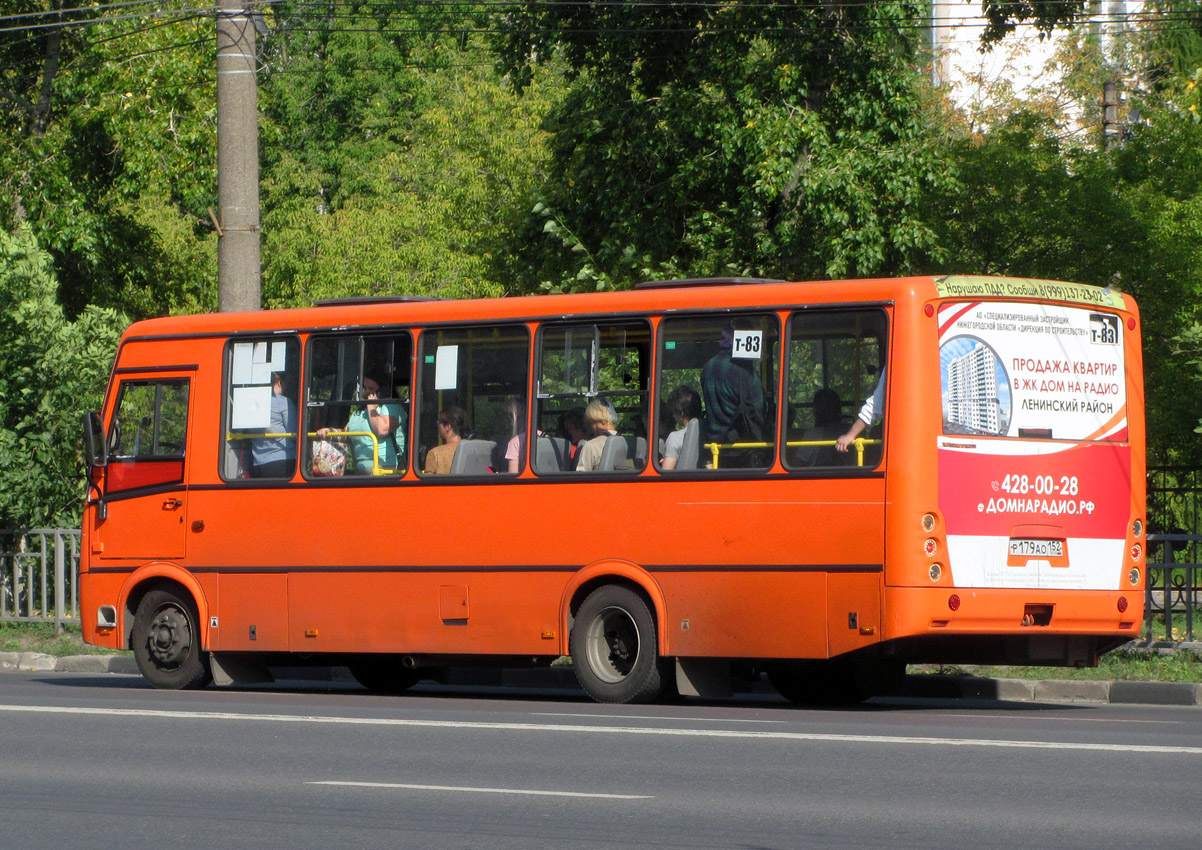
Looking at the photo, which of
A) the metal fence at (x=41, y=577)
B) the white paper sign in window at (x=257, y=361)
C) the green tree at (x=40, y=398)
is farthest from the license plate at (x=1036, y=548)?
the green tree at (x=40, y=398)

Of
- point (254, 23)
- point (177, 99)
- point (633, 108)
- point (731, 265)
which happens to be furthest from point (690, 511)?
point (177, 99)

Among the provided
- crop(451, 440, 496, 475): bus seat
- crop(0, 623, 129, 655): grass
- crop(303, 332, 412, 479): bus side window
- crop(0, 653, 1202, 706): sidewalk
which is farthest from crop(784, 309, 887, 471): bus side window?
crop(0, 623, 129, 655): grass

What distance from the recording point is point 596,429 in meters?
13.2

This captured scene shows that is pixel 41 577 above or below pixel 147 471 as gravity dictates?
below

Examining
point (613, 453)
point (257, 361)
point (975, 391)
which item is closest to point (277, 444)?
point (257, 361)

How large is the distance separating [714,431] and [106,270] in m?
21.6

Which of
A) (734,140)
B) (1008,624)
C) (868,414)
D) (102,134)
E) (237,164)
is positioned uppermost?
(102,134)

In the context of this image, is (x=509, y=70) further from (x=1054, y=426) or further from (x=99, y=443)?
(x=1054, y=426)

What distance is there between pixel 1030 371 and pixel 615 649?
3.36 m

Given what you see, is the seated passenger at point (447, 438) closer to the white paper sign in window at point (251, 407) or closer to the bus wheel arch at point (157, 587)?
the white paper sign in window at point (251, 407)

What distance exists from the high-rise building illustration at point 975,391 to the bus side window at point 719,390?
1.16 m

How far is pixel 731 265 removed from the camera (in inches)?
901

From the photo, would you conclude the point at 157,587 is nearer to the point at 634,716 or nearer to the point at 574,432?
the point at 574,432

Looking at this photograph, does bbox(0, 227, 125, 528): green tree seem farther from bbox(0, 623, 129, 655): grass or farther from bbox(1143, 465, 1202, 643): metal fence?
bbox(1143, 465, 1202, 643): metal fence
